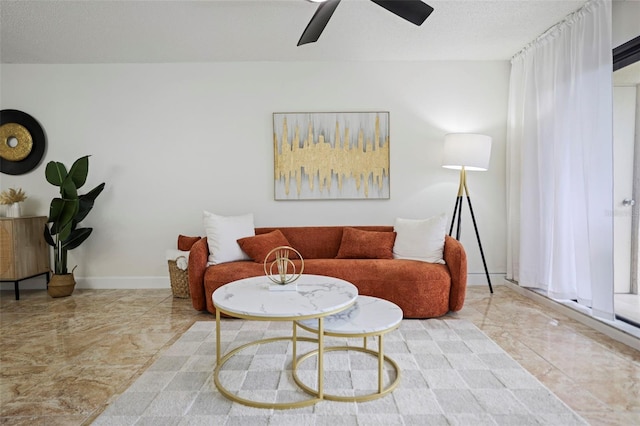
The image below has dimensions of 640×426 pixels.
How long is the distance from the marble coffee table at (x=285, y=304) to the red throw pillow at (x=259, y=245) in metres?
Result: 1.02

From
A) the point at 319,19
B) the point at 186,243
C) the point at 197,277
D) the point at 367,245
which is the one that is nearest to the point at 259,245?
the point at 197,277

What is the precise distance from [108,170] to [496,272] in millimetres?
4703

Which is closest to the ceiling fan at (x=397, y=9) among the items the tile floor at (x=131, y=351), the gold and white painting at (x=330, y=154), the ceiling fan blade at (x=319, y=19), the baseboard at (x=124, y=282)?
the ceiling fan blade at (x=319, y=19)

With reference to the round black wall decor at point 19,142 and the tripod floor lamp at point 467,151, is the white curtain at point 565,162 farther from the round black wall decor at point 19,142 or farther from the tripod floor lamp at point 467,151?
the round black wall decor at point 19,142

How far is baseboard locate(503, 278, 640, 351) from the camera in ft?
8.25

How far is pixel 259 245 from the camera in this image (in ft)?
11.9

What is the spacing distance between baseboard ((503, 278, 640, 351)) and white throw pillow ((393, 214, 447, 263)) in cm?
104

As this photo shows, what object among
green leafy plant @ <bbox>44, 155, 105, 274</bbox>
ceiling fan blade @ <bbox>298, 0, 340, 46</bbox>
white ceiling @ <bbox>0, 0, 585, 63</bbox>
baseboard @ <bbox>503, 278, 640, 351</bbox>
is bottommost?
baseboard @ <bbox>503, 278, 640, 351</bbox>

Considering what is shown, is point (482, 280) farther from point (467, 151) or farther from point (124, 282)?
point (124, 282)

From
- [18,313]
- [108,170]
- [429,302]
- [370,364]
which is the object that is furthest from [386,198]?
[18,313]

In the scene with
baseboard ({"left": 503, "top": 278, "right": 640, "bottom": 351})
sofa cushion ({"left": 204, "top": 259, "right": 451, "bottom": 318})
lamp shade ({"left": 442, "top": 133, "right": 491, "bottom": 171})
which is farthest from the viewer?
lamp shade ({"left": 442, "top": 133, "right": 491, "bottom": 171})

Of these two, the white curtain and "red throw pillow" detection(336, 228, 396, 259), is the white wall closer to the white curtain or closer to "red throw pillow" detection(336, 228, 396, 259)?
the white curtain

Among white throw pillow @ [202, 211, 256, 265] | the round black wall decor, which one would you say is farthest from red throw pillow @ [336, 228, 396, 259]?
the round black wall decor

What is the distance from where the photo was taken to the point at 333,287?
236 cm
